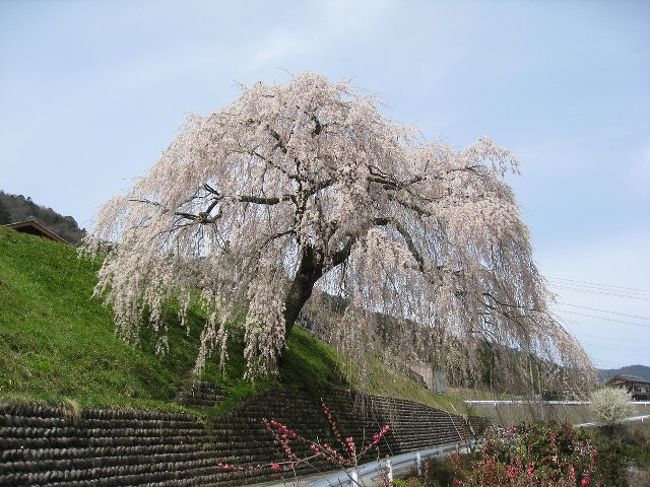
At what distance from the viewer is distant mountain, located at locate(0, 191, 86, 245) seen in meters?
50.6

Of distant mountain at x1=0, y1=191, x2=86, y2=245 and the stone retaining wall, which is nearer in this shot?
the stone retaining wall

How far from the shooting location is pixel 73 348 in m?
11.1

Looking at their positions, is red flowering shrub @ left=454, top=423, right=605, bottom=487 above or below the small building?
below

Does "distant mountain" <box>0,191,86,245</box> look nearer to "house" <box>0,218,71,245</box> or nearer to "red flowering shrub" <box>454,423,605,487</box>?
"house" <box>0,218,71,245</box>

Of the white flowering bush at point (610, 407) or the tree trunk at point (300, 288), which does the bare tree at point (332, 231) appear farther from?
the white flowering bush at point (610, 407)

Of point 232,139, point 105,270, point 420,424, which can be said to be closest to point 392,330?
point 232,139

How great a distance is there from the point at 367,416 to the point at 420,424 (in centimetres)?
585

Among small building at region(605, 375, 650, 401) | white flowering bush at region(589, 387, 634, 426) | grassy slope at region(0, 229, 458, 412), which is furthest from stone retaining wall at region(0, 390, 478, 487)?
small building at region(605, 375, 650, 401)

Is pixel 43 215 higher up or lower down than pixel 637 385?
higher up

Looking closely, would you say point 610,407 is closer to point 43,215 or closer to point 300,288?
point 300,288

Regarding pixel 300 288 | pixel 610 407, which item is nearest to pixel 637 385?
pixel 610 407

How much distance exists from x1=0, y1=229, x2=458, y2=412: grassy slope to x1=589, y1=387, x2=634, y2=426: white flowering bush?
2099 cm

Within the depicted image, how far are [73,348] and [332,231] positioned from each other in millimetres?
5972

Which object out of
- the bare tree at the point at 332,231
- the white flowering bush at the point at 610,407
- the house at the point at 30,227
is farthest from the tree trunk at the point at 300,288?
the white flowering bush at the point at 610,407
